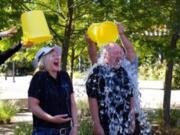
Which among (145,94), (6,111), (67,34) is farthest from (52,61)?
(145,94)

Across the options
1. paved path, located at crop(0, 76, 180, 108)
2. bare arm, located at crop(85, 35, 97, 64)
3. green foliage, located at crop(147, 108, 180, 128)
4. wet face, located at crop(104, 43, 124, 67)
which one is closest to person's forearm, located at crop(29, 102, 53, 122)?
wet face, located at crop(104, 43, 124, 67)

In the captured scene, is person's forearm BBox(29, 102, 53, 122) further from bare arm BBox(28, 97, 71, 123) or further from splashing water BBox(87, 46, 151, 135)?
splashing water BBox(87, 46, 151, 135)

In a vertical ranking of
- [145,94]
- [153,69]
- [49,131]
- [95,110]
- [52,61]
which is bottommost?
[145,94]

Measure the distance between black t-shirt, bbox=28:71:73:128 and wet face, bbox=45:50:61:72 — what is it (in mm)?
64

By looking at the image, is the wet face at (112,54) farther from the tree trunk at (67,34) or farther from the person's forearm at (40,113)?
the tree trunk at (67,34)

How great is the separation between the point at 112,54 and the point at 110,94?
397 mm

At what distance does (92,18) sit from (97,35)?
3510mm

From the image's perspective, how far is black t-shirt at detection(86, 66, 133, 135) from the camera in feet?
17.0

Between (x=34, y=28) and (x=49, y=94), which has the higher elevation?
(x=34, y=28)

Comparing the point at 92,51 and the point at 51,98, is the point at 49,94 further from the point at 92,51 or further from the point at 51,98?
the point at 92,51

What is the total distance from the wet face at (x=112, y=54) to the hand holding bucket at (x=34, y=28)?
698 millimetres

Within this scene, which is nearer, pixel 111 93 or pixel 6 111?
pixel 111 93

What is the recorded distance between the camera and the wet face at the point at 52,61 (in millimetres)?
4910

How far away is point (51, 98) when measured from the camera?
483 cm
